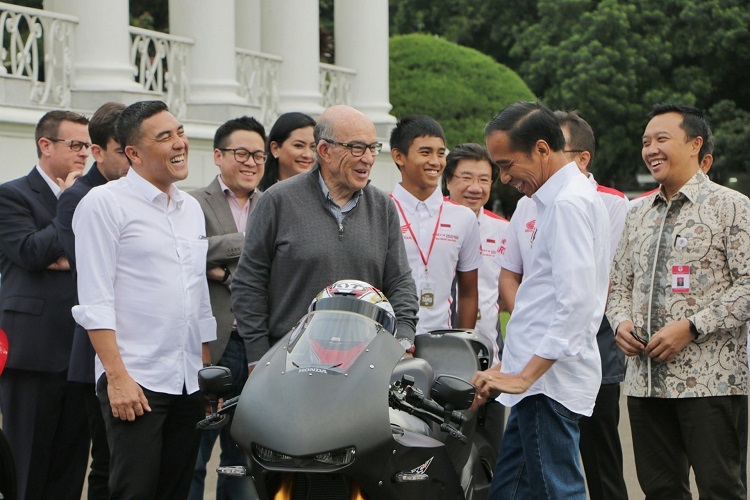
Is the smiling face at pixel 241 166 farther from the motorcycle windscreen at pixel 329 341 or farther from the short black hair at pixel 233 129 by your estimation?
the motorcycle windscreen at pixel 329 341

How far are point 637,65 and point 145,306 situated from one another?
106 feet

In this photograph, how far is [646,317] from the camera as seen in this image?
554 centimetres

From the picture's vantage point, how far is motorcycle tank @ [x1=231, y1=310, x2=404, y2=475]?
12.4 ft

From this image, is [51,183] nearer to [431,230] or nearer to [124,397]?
[124,397]

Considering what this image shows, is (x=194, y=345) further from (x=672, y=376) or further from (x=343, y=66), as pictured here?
(x=343, y=66)

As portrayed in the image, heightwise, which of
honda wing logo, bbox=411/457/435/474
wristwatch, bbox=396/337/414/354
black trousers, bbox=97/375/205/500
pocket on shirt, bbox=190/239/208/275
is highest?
pocket on shirt, bbox=190/239/208/275

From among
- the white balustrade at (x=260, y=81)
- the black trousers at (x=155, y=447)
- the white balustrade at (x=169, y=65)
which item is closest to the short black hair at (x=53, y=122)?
the black trousers at (x=155, y=447)

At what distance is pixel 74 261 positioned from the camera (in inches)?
217

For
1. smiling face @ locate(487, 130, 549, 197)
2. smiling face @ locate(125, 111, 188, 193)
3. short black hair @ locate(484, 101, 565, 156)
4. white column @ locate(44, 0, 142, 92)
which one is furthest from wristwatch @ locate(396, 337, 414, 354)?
white column @ locate(44, 0, 142, 92)

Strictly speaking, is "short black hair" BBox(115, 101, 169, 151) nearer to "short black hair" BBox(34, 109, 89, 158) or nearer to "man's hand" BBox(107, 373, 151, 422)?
"man's hand" BBox(107, 373, 151, 422)

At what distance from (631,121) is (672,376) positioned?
3163 centimetres

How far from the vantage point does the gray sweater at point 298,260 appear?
5.12 metres

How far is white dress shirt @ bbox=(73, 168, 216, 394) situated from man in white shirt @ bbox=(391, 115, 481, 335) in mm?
1717

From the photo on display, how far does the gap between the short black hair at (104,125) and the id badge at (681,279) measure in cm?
262
